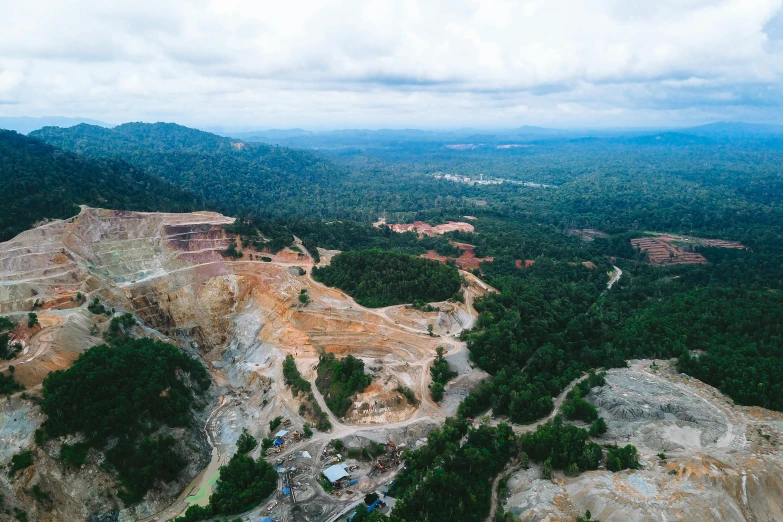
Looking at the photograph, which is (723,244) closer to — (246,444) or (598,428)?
(598,428)

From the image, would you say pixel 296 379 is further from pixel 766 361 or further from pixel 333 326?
pixel 766 361

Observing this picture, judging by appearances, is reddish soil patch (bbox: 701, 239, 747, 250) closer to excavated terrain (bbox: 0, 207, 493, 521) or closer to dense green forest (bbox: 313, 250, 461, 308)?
excavated terrain (bbox: 0, 207, 493, 521)

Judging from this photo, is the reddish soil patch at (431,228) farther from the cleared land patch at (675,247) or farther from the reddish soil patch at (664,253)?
the cleared land patch at (675,247)

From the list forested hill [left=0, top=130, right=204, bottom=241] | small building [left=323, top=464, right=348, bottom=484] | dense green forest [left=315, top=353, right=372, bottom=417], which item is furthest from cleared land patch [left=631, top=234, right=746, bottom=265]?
forested hill [left=0, top=130, right=204, bottom=241]

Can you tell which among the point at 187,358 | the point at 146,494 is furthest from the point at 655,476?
the point at 187,358

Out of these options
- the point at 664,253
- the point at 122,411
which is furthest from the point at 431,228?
the point at 122,411

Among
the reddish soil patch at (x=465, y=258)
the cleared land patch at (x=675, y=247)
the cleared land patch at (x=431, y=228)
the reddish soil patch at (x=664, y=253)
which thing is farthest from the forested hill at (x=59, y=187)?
the cleared land patch at (x=675, y=247)
